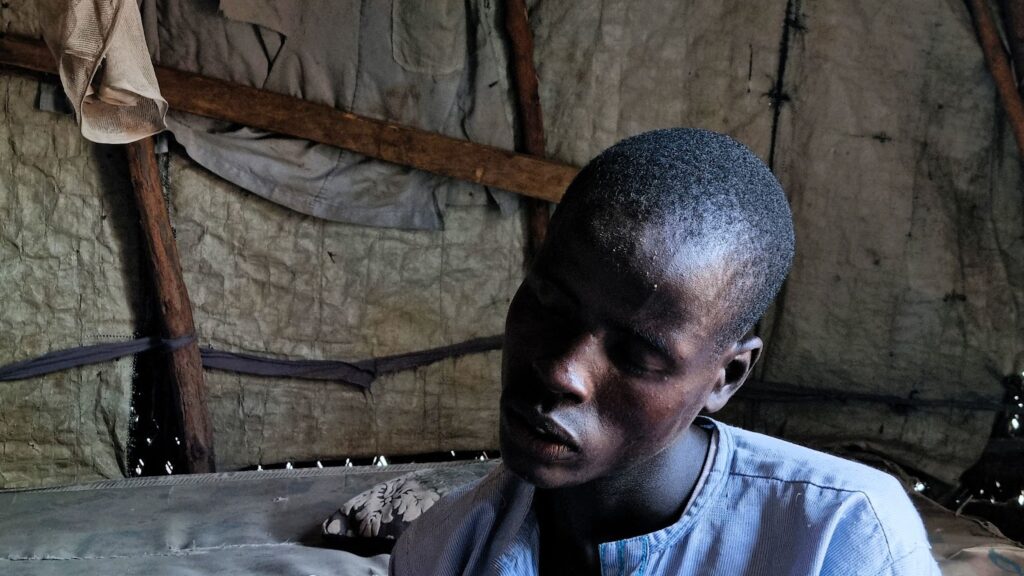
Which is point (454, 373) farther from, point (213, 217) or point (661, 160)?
point (661, 160)

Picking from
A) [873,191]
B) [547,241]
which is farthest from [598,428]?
[873,191]

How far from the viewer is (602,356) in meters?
0.85

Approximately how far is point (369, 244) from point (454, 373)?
642 mm

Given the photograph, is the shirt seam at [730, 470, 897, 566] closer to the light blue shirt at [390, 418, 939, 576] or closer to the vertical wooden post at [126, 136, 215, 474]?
the light blue shirt at [390, 418, 939, 576]

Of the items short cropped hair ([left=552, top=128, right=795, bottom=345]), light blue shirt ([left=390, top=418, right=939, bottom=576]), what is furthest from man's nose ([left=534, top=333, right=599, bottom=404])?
light blue shirt ([left=390, top=418, right=939, bottom=576])

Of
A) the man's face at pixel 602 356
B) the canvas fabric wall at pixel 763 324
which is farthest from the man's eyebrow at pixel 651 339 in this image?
the canvas fabric wall at pixel 763 324

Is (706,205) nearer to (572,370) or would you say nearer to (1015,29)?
(572,370)

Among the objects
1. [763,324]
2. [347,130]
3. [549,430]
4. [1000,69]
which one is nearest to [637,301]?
[549,430]

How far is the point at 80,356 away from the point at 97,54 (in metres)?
1.47

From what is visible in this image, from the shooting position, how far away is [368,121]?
117 inches

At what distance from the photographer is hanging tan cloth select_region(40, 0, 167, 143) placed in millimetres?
1922

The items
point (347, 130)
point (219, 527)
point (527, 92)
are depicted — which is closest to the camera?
point (219, 527)

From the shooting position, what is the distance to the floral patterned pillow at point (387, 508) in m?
2.34

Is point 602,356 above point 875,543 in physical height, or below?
above
